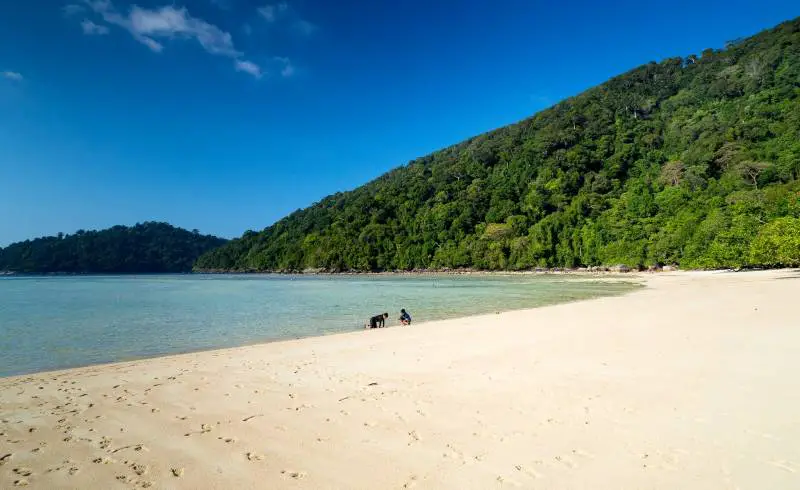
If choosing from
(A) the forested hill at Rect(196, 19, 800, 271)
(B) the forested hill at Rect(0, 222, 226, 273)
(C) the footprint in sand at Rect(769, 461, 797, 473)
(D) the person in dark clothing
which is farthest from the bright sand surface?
(B) the forested hill at Rect(0, 222, 226, 273)

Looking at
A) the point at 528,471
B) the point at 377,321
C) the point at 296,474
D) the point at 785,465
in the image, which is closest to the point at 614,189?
the point at 377,321

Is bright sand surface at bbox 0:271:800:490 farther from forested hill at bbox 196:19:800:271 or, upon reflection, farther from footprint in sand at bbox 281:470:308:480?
forested hill at bbox 196:19:800:271

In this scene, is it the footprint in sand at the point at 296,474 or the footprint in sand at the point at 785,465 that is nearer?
the footprint in sand at the point at 785,465

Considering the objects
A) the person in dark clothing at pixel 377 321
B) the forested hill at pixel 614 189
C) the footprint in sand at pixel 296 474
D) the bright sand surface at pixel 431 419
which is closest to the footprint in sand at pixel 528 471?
the bright sand surface at pixel 431 419

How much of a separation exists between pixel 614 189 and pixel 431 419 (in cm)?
10005

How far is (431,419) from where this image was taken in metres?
5.73

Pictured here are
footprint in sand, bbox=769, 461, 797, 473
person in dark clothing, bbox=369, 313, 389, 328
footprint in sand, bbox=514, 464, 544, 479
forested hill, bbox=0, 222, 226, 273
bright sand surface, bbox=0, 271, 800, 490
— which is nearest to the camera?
footprint in sand, bbox=769, 461, 797, 473

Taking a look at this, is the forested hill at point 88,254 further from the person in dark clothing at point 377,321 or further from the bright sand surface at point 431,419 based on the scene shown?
the bright sand surface at point 431,419

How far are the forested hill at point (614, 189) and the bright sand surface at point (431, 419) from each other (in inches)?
1550

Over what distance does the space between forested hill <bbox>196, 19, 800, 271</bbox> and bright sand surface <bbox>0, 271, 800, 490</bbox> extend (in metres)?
39.4

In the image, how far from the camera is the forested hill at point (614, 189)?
59.8m

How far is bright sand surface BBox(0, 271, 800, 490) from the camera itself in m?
4.16

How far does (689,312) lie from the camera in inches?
636

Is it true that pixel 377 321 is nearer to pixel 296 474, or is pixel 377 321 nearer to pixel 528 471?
pixel 296 474
